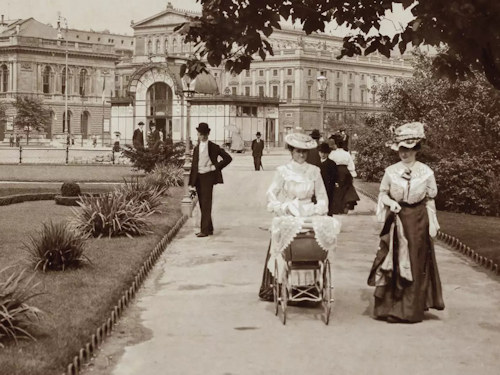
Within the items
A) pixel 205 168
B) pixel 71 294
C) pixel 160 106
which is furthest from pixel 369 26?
pixel 160 106

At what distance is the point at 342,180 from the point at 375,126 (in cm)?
1748

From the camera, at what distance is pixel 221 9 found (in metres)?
12.0

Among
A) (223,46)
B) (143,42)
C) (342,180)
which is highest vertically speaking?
(143,42)

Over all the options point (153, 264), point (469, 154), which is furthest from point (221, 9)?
point (469, 154)

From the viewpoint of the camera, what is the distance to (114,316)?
8969mm

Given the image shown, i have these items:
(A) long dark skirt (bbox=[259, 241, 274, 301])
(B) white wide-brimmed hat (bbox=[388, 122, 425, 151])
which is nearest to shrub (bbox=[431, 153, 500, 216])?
(A) long dark skirt (bbox=[259, 241, 274, 301])

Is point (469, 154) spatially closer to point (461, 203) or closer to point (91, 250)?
point (461, 203)

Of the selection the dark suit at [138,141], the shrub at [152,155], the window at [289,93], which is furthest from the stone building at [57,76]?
the shrub at [152,155]

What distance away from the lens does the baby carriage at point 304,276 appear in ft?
29.6

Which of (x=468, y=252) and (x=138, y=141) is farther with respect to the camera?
(x=138, y=141)

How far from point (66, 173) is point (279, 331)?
90.3 ft

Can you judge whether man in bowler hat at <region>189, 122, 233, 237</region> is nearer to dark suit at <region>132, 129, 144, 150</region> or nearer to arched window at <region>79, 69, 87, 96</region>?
dark suit at <region>132, 129, 144, 150</region>

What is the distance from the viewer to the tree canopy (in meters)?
10.7

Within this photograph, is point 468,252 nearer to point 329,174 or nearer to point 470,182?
point 329,174
